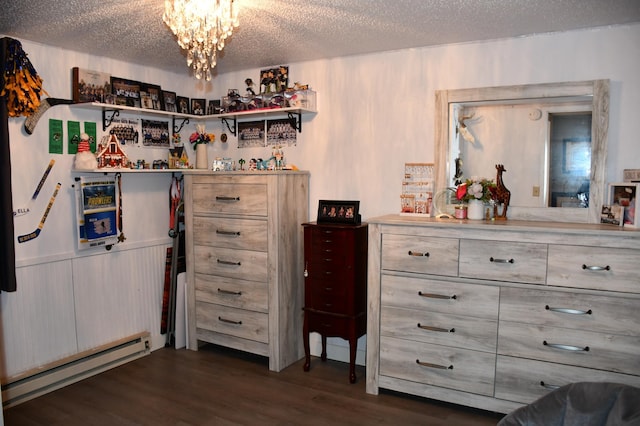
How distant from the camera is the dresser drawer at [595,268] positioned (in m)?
2.52

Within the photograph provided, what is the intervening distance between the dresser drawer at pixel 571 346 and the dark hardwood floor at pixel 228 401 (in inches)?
19.3

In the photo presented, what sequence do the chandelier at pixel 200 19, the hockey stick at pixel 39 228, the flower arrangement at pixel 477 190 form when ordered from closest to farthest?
the chandelier at pixel 200 19 → the flower arrangement at pixel 477 190 → the hockey stick at pixel 39 228

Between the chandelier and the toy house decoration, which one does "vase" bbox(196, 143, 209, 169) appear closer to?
the toy house decoration

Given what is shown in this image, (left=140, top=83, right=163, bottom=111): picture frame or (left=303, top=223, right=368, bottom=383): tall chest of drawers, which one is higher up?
(left=140, top=83, right=163, bottom=111): picture frame

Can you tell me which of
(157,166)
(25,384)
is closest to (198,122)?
(157,166)

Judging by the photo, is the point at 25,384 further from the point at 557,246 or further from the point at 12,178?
the point at 557,246

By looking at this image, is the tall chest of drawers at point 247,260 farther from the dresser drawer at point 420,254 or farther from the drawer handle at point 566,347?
the drawer handle at point 566,347

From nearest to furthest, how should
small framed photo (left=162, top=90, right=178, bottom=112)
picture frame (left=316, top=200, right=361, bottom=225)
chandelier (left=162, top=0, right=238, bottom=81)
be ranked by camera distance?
chandelier (left=162, top=0, right=238, bottom=81) → picture frame (left=316, top=200, right=361, bottom=225) → small framed photo (left=162, top=90, right=178, bottom=112)

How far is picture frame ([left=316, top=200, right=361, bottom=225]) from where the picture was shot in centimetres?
348

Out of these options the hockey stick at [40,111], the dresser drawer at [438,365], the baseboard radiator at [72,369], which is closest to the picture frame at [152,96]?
the hockey stick at [40,111]

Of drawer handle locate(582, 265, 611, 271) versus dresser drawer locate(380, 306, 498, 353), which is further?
dresser drawer locate(380, 306, 498, 353)

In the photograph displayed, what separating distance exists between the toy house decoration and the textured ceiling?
656mm

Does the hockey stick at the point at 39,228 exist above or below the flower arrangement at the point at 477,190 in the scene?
below

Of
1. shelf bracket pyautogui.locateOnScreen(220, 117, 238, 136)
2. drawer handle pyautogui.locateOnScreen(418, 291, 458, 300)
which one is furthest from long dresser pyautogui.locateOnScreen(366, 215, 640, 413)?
shelf bracket pyautogui.locateOnScreen(220, 117, 238, 136)
